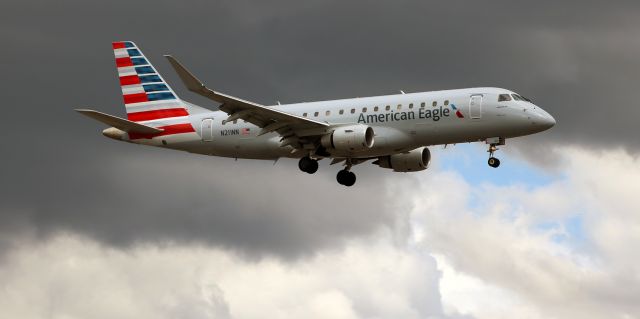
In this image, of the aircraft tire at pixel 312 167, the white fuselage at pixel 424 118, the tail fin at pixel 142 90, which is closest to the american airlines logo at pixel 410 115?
the white fuselage at pixel 424 118

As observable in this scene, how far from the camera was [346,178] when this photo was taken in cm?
8988

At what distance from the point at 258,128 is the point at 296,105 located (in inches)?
102

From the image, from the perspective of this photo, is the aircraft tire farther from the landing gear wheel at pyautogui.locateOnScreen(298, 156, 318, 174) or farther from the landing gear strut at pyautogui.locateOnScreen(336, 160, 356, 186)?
the landing gear strut at pyautogui.locateOnScreen(336, 160, 356, 186)

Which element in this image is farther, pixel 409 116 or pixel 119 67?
pixel 119 67

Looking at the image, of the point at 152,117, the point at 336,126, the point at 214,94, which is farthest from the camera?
the point at 152,117

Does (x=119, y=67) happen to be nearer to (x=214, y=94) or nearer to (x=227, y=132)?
(x=227, y=132)

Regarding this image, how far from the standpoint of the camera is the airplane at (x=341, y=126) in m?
80.4

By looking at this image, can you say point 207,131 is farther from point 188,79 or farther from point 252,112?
point 188,79

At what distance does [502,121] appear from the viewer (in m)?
80.1

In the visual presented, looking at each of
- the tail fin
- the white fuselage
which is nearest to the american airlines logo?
the white fuselage

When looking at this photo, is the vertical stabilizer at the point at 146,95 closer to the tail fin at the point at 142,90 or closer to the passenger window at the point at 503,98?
the tail fin at the point at 142,90

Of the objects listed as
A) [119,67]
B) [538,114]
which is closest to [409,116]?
[538,114]

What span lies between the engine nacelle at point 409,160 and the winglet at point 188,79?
1638cm

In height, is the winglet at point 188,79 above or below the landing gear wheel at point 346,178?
above
